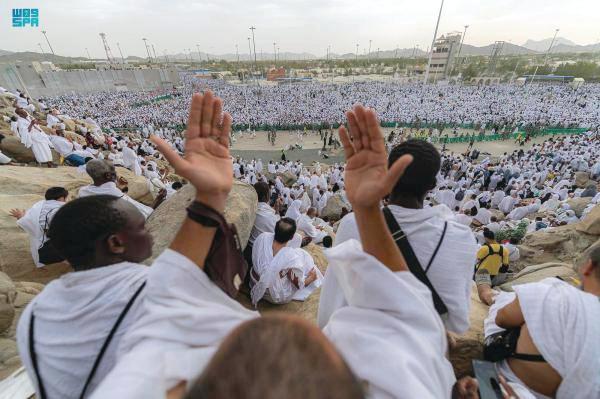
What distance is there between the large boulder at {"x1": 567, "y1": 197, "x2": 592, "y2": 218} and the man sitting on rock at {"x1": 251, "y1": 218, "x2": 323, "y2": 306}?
31.1ft

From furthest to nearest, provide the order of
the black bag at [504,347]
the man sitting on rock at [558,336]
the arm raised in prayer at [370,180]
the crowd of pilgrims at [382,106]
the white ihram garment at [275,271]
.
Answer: the crowd of pilgrims at [382,106] → the white ihram garment at [275,271] → the black bag at [504,347] → the man sitting on rock at [558,336] → the arm raised in prayer at [370,180]

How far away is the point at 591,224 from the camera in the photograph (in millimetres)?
5188

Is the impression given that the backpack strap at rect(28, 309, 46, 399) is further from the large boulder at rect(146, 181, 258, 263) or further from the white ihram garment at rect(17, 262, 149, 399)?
the large boulder at rect(146, 181, 258, 263)

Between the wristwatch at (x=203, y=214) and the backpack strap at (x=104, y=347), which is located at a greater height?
the wristwatch at (x=203, y=214)

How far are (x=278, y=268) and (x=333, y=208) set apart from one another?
7.03m

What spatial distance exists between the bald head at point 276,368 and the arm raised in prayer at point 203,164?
415 millimetres

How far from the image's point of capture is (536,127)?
22688 millimetres

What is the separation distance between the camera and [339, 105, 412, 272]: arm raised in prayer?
85cm

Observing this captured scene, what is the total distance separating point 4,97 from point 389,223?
755 inches

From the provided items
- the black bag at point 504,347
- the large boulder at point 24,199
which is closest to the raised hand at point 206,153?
the black bag at point 504,347

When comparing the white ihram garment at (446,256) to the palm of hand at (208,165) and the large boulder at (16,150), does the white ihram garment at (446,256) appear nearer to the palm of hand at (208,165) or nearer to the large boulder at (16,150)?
the palm of hand at (208,165)

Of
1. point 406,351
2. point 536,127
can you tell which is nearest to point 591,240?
point 406,351

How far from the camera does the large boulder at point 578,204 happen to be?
8.15 meters

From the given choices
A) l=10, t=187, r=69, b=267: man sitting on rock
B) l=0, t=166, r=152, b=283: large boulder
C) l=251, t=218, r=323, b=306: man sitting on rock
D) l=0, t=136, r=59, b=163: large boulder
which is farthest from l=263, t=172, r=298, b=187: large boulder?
l=10, t=187, r=69, b=267: man sitting on rock
